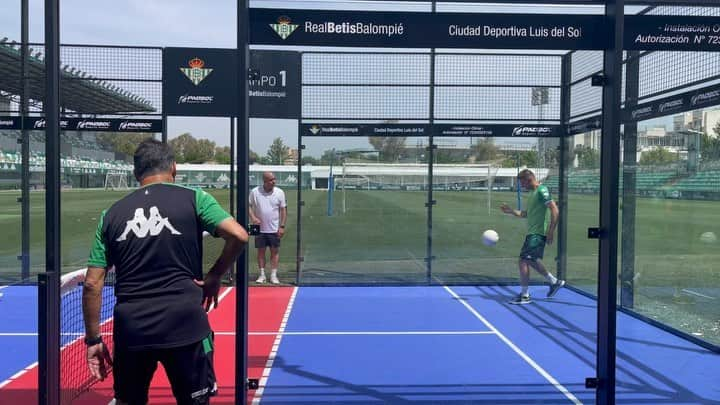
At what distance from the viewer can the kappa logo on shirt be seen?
305cm

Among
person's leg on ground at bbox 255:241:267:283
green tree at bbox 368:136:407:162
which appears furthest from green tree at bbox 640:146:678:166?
person's leg on ground at bbox 255:241:267:283

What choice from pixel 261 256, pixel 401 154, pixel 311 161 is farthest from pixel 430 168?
pixel 261 256

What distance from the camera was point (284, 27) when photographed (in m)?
4.12

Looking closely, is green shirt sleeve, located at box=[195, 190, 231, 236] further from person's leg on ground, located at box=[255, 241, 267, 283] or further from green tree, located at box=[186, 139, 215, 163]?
green tree, located at box=[186, 139, 215, 163]

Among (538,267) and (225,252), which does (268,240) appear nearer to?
(538,267)

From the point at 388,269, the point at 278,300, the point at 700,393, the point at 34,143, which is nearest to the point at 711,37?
the point at 700,393

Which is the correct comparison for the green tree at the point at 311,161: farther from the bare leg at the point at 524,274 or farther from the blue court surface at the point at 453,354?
the bare leg at the point at 524,274

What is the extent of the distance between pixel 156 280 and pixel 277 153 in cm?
819

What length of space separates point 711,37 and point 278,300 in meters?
7.21

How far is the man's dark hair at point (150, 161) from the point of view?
3.26 meters

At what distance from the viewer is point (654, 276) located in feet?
29.0

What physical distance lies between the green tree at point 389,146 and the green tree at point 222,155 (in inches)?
105

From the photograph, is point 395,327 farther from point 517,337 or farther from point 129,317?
point 129,317

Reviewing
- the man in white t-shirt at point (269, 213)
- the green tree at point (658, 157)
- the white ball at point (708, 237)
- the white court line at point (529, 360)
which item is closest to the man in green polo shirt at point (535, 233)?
the white court line at point (529, 360)
